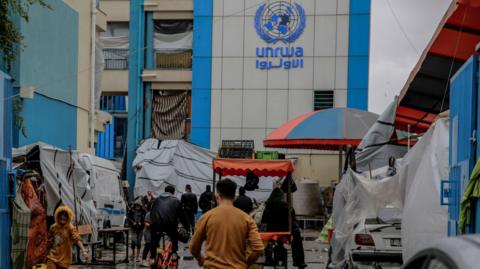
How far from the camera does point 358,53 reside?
34.3m

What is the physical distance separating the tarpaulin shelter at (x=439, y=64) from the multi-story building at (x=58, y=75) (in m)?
9.31

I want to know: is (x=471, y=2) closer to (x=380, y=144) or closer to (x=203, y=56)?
(x=380, y=144)

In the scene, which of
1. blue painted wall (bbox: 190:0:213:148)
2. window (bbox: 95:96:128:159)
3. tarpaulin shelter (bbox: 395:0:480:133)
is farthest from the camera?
window (bbox: 95:96:128:159)

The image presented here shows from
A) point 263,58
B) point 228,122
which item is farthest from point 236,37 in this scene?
point 228,122

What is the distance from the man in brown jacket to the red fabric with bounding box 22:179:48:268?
473cm

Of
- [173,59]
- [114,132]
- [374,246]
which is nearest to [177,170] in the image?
[173,59]

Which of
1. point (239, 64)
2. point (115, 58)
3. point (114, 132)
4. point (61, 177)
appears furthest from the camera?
point (114, 132)

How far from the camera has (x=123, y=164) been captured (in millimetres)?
36312

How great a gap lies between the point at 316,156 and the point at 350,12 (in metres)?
6.92

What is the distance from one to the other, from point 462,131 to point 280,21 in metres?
A: 29.0

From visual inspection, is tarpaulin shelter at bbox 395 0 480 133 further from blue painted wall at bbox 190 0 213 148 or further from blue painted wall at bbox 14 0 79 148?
blue painted wall at bbox 190 0 213 148

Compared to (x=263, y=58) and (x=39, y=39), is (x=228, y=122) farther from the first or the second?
(x=39, y=39)

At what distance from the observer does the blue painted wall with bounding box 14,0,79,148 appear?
20.5 meters

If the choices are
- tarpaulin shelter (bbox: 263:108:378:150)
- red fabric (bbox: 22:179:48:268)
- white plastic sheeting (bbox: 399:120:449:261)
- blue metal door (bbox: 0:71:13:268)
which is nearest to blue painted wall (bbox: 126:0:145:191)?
tarpaulin shelter (bbox: 263:108:378:150)
